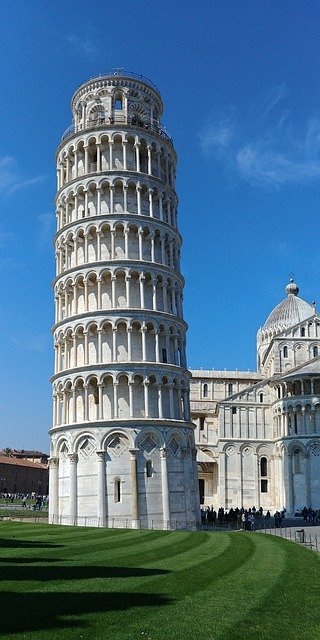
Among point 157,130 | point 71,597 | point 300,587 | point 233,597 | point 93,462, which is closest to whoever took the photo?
point 71,597

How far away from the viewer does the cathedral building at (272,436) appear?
6906 centimetres

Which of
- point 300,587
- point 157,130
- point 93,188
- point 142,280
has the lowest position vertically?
point 300,587

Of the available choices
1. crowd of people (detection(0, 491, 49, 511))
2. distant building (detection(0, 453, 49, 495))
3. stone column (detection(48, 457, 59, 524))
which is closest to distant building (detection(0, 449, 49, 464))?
distant building (detection(0, 453, 49, 495))

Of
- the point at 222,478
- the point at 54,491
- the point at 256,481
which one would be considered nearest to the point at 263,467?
the point at 256,481

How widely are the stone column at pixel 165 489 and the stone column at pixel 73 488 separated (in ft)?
20.0

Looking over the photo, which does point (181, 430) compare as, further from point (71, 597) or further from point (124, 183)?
point (71, 597)

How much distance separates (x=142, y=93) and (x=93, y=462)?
3174 centimetres

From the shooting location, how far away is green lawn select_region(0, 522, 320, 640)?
12016mm

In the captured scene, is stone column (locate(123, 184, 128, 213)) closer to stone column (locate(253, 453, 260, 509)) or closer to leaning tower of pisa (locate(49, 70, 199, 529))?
leaning tower of pisa (locate(49, 70, 199, 529))

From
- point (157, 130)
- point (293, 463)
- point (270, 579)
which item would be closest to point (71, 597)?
point (270, 579)

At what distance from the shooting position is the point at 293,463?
230 ft

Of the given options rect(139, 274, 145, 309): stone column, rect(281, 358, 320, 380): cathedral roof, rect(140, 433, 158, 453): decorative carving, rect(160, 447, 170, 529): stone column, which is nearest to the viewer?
rect(160, 447, 170, 529): stone column

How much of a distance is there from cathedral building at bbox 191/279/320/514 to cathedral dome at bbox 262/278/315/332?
13.9 ft

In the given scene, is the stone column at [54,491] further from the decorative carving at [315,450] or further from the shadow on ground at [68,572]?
the decorative carving at [315,450]
